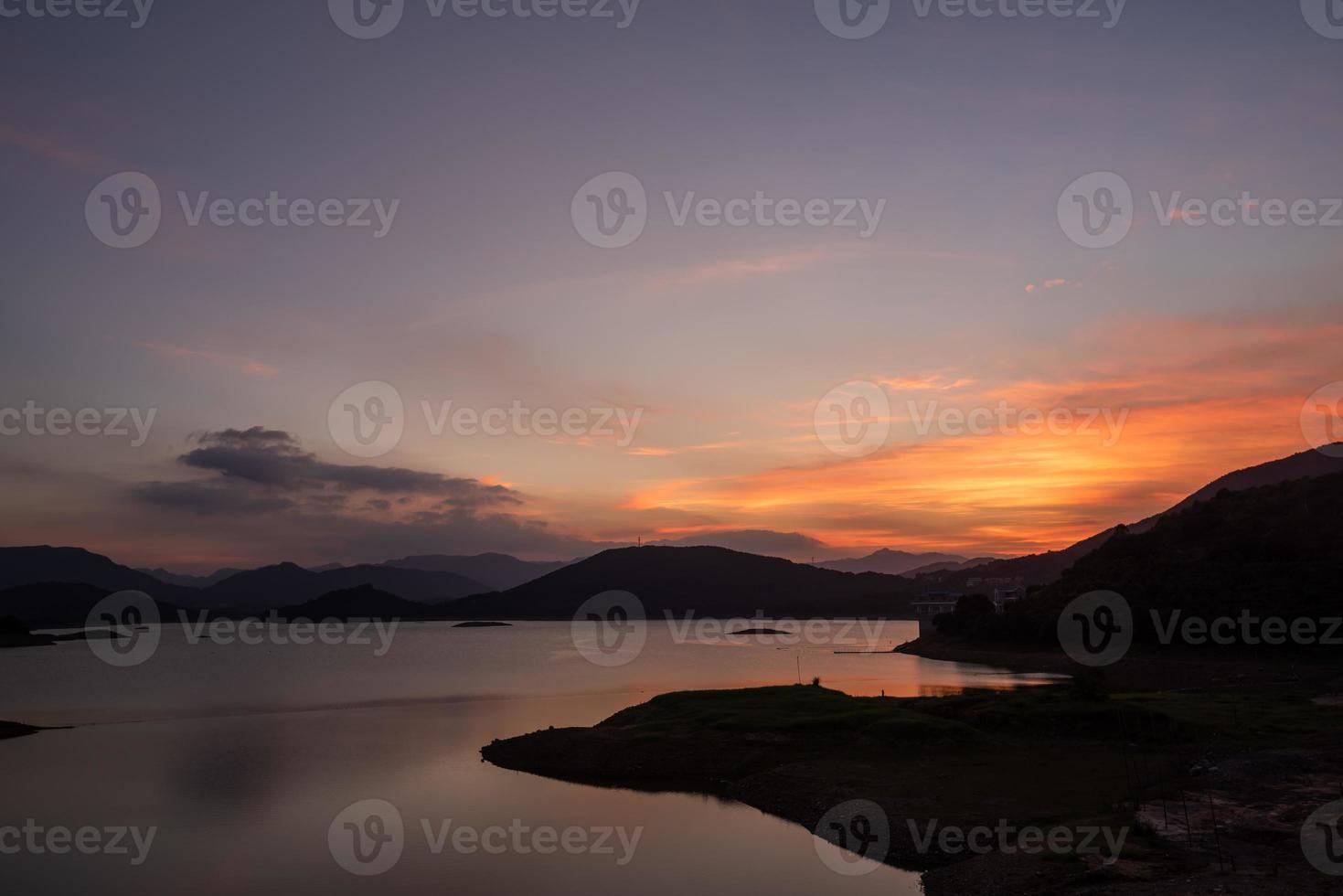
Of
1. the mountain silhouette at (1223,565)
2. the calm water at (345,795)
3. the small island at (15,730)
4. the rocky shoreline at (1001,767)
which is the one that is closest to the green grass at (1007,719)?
the rocky shoreline at (1001,767)

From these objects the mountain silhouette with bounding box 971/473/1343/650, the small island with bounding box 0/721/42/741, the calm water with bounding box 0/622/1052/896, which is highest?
the mountain silhouette with bounding box 971/473/1343/650

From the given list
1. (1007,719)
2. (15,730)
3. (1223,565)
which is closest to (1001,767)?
(1007,719)

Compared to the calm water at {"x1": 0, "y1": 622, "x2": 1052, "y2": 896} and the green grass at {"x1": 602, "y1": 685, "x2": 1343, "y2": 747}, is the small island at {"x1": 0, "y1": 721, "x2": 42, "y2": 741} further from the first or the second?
the green grass at {"x1": 602, "y1": 685, "x2": 1343, "y2": 747}

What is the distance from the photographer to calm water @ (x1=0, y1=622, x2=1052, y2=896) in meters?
34.0

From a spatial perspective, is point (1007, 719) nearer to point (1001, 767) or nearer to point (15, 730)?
point (1001, 767)

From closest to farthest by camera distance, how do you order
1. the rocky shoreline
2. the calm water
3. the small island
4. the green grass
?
the rocky shoreline < the calm water < the green grass < the small island

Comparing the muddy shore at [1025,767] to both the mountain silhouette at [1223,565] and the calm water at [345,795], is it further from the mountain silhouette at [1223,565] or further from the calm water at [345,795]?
the mountain silhouette at [1223,565]

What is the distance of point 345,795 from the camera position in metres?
48.8

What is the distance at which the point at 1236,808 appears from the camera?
3425 centimetres

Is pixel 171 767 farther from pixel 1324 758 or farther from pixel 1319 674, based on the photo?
pixel 1319 674

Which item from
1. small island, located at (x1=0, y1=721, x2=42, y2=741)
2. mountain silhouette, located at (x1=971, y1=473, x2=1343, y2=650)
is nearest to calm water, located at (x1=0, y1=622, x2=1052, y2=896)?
small island, located at (x1=0, y1=721, x2=42, y2=741)

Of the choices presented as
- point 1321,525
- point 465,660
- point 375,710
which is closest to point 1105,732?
point 375,710

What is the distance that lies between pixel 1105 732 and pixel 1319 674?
4378cm

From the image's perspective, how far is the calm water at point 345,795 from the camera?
3400 cm
